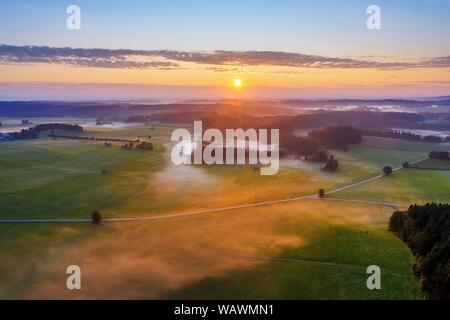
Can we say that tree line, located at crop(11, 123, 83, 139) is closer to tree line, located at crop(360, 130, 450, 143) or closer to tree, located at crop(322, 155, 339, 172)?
tree, located at crop(322, 155, 339, 172)

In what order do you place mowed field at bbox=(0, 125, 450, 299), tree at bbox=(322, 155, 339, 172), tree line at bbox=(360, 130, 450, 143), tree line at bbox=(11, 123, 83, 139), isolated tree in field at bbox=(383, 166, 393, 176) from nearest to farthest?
mowed field at bbox=(0, 125, 450, 299)
isolated tree in field at bbox=(383, 166, 393, 176)
tree at bbox=(322, 155, 339, 172)
tree line at bbox=(360, 130, 450, 143)
tree line at bbox=(11, 123, 83, 139)

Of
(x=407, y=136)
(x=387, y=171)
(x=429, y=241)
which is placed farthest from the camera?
(x=407, y=136)

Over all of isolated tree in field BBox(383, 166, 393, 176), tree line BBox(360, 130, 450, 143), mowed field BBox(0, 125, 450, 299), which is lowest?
mowed field BBox(0, 125, 450, 299)

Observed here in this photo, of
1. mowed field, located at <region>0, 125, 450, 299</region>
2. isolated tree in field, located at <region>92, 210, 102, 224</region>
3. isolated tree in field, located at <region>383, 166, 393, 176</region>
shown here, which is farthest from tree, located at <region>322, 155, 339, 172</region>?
isolated tree in field, located at <region>92, 210, 102, 224</region>

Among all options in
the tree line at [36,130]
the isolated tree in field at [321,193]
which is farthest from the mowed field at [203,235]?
the tree line at [36,130]

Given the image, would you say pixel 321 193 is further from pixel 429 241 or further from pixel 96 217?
pixel 96 217

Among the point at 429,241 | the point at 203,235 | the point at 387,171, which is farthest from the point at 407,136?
the point at 203,235

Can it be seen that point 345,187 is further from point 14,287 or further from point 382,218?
point 14,287

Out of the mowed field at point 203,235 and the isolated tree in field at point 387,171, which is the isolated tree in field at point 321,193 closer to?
the mowed field at point 203,235
